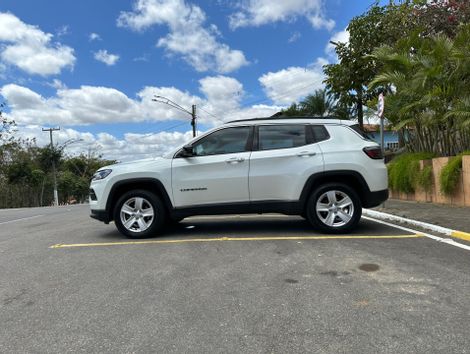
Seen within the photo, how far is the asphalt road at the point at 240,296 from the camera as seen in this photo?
10.2 feet

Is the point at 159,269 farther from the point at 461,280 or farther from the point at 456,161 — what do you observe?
the point at 456,161

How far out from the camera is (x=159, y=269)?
5020 mm

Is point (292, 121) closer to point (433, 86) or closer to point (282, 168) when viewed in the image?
point (282, 168)

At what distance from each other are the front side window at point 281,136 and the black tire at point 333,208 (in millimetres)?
845

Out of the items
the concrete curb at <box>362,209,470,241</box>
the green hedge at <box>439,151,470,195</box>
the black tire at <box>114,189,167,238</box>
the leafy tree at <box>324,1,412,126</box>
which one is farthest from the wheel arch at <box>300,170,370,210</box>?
the leafy tree at <box>324,1,412,126</box>

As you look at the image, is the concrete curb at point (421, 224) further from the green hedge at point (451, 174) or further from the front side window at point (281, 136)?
the front side window at point (281, 136)

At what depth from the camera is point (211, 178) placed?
6723 millimetres

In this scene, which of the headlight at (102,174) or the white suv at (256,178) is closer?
the white suv at (256,178)

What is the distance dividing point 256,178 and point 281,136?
82 cm

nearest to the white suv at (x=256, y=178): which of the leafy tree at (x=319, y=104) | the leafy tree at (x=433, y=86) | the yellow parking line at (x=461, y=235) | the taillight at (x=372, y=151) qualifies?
the taillight at (x=372, y=151)

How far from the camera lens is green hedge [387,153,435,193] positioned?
10852 mm

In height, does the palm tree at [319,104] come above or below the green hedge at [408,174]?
above

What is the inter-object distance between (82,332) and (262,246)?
3.17 m

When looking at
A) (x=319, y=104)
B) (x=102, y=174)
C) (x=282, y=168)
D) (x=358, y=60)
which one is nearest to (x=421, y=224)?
(x=282, y=168)
